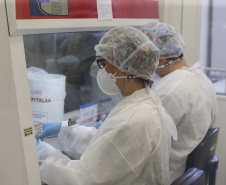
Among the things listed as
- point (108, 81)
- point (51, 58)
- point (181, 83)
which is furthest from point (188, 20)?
point (108, 81)

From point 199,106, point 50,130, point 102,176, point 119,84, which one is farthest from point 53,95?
point 199,106

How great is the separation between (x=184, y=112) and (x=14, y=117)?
82 centimetres

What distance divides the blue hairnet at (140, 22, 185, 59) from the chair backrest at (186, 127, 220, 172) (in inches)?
18.7

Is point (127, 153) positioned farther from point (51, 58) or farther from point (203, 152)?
point (51, 58)

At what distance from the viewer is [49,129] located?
4.58 ft

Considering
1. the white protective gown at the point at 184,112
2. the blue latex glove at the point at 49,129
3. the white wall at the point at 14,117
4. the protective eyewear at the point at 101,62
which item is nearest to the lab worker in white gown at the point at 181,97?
the white protective gown at the point at 184,112

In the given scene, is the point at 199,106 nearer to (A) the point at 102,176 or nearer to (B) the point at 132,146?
(B) the point at 132,146

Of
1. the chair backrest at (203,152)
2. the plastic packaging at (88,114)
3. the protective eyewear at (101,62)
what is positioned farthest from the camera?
the plastic packaging at (88,114)

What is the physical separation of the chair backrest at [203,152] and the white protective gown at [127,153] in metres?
0.32

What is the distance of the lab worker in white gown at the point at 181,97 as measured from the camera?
140 cm

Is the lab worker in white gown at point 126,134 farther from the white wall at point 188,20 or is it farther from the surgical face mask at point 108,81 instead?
the white wall at point 188,20

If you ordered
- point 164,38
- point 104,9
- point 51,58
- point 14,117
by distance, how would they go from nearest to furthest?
point 14,117 → point 104,9 → point 164,38 → point 51,58

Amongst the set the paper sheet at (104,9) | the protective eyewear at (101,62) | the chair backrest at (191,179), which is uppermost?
the paper sheet at (104,9)

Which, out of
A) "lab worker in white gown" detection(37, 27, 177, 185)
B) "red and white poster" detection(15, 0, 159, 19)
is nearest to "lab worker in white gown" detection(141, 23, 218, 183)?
"red and white poster" detection(15, 0, 159, 19)
